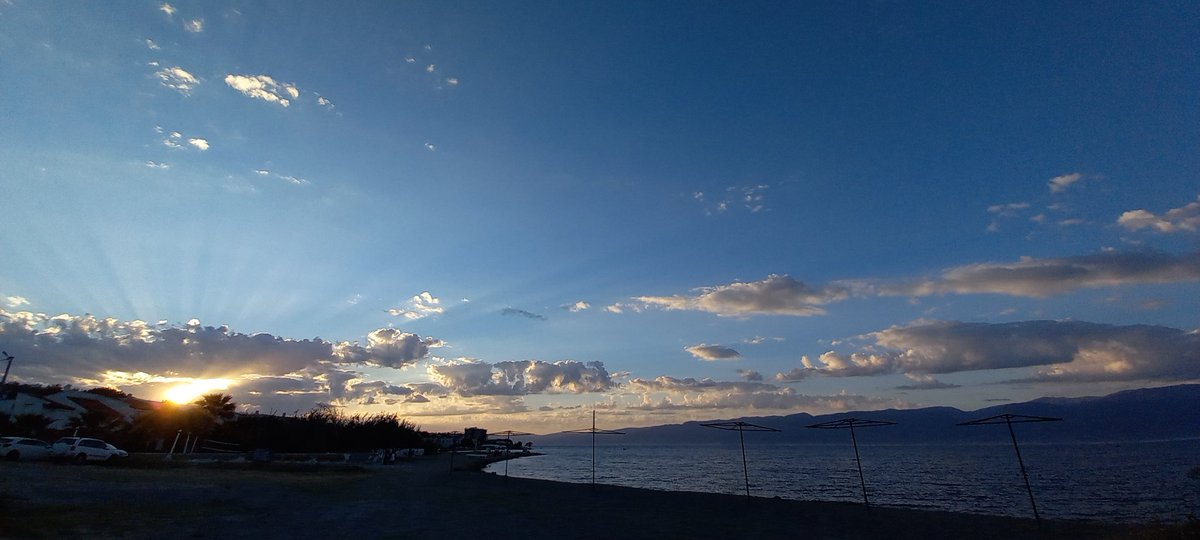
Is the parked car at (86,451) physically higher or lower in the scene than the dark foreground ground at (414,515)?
higher

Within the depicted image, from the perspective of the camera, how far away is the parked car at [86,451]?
3256 centimetres

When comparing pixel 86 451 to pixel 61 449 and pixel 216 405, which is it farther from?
pixel 216 405

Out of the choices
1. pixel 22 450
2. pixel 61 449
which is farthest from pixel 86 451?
pixel 22 450

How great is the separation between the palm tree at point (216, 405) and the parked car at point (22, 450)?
2304 centimetres

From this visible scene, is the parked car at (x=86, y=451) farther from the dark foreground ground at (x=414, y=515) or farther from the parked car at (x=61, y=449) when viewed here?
the dark foreground ground at (x=414, y=515)

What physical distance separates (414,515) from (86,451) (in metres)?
27.1

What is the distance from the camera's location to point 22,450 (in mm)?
31547

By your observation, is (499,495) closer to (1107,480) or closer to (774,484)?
(774,484)

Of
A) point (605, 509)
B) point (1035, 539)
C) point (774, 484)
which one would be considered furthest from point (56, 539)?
point (774, 484)

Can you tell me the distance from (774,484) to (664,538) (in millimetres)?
43554

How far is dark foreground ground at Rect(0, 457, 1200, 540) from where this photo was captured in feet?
50.6

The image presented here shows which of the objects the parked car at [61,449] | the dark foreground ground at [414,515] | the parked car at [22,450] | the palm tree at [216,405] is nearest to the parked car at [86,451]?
the parked car at [61,449]

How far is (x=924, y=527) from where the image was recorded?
19.3 meters

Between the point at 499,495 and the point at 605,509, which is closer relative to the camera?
the point at 605,509
